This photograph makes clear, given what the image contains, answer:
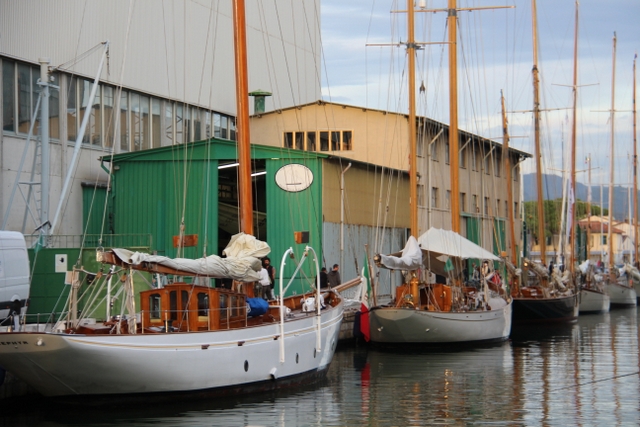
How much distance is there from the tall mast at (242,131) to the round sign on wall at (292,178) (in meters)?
11.0

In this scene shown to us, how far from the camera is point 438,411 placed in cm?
1961

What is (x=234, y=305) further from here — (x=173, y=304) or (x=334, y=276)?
(x=334, y=276)

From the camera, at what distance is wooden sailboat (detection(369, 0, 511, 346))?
101ft

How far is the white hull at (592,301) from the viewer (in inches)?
2096

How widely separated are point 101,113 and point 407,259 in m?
14.8

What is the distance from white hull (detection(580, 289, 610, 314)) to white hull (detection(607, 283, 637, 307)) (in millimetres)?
4996

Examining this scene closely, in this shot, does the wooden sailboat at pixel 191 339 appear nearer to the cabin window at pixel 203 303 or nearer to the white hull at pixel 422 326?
the cabin window at pixel 203 303

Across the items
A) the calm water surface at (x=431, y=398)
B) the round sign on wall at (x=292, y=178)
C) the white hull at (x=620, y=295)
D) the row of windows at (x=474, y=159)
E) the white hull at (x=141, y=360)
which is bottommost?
the white hull at (x=620, y=295)

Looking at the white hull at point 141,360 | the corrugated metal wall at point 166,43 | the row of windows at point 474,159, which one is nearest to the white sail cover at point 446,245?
the corrugated metal wall at point 166,43

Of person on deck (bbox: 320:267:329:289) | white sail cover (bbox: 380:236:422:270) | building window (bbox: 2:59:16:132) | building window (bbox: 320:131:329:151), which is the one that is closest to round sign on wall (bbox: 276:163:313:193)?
person on deck (bbox: 320:267:329:289)

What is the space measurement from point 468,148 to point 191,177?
25.9 m

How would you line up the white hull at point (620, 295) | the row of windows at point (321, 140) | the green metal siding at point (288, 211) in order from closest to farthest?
the green metal siding at point (288, 211), the row of windows at point (321, 140), the white hull at point (620, 295)

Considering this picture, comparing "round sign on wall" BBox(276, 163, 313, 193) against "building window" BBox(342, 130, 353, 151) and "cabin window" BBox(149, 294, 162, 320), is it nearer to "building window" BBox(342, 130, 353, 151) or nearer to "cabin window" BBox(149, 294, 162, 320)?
"building window" BBox(342, 130, 353, 151)

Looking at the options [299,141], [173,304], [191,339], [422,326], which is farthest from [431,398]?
[299,141]
